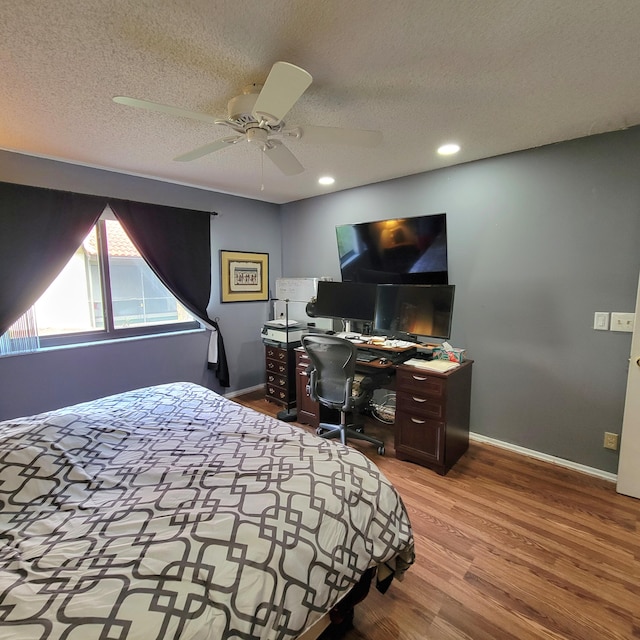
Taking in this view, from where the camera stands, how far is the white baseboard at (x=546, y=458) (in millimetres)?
2401

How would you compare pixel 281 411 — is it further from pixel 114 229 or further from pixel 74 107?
pixel 74 107

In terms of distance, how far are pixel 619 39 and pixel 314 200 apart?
3003mm

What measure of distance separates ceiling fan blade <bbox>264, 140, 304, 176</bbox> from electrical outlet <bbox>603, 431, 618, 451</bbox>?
2.79 m

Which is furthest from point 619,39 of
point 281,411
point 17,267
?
point 17,267

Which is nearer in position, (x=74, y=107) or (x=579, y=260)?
(x=74, y=107)

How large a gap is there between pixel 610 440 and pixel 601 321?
0.83 m

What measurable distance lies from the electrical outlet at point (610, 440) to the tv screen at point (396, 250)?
5.22 feet

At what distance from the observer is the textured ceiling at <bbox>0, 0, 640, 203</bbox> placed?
123cm

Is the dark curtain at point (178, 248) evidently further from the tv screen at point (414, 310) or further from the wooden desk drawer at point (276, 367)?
the tv screen at point (414, 310)

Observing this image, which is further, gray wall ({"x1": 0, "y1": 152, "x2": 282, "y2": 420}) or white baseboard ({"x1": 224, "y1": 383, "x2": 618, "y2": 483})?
gray wall ({"x1": 0, "y1": 152, "x2": 282, "y2": 420})

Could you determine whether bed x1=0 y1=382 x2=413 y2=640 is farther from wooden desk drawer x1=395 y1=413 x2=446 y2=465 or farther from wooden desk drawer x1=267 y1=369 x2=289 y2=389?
wooden desk drawer x1=267 y1=369 x2=289 y2=389

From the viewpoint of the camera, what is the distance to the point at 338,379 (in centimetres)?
273

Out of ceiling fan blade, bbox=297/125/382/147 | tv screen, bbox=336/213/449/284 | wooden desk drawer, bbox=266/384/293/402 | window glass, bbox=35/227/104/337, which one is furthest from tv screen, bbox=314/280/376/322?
window glass, bbox=35/227/104/337

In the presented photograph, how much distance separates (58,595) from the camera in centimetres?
81
